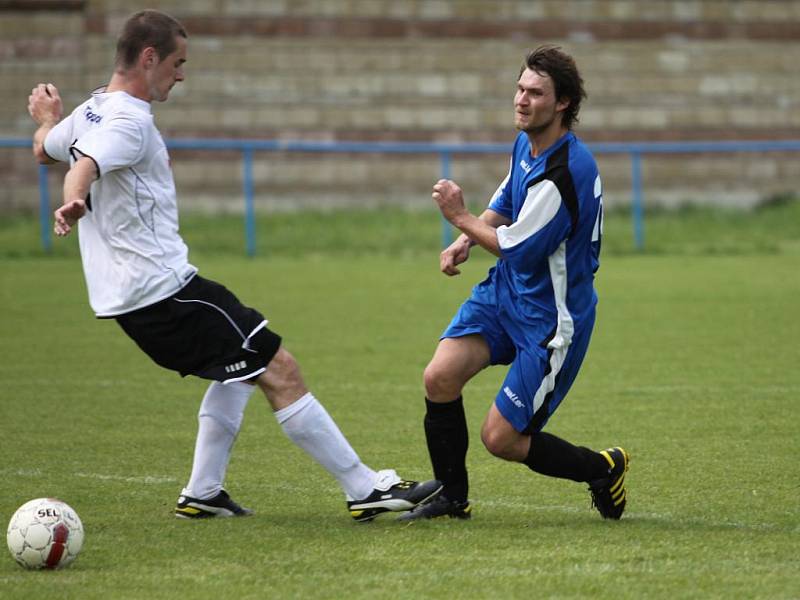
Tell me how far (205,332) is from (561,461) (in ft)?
4.96

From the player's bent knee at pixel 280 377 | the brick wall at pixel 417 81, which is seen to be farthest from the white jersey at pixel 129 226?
the brick wall at pixel 417 81

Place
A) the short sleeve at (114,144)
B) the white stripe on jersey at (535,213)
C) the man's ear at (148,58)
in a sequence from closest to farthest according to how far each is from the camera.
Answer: the short sleeve at (114,144)
the white stripe on jersey at (535,213)
the man's ear at (148,58)

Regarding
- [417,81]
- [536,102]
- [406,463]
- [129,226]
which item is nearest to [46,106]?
[129,226]

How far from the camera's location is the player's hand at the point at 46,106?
228 inches

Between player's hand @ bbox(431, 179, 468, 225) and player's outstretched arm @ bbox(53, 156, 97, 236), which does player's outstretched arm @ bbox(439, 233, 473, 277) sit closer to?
player's hand @ bbox(431, 179, 468, 225)

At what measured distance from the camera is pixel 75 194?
5.10 m

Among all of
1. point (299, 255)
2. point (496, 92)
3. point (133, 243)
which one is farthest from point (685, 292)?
point (133, 243)

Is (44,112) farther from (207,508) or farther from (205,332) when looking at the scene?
(207,508)

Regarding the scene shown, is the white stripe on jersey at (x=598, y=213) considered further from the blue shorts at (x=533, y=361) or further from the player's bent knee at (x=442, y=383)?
the player's bent knee at (x=442, y=383)

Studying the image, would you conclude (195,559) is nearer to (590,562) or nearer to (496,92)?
(590,562)

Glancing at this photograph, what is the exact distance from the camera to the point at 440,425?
577cm

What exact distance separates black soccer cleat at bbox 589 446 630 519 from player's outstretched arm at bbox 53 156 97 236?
2.28 metres

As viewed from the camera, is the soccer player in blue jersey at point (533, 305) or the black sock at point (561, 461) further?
the black sock at point (561, 461)

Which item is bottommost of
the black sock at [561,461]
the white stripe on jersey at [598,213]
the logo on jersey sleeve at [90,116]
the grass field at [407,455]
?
the grass field at [407,455]
